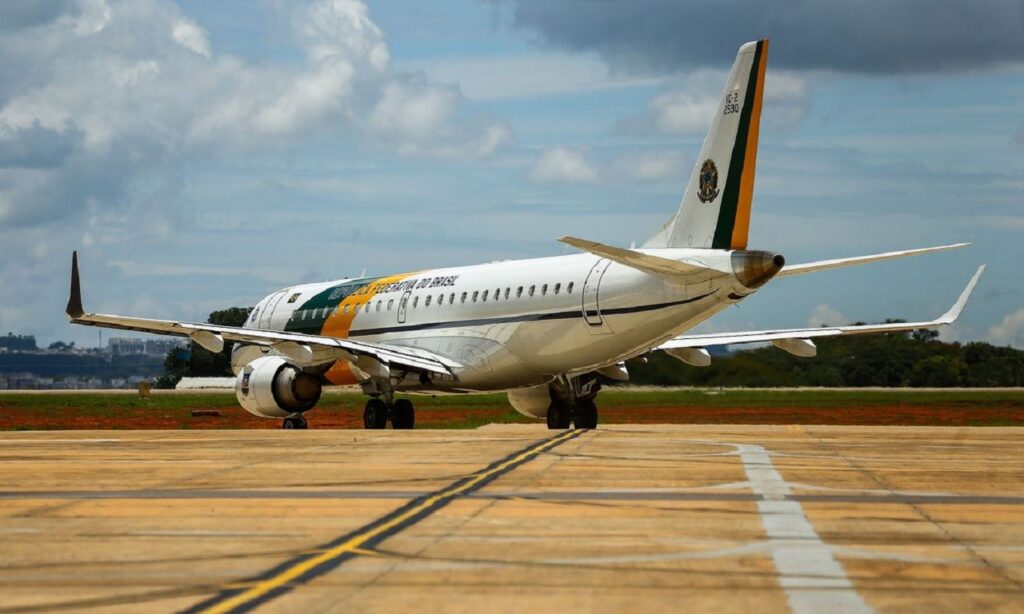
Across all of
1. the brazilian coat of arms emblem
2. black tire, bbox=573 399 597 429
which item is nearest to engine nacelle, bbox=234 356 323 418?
black tire, bbox=573 399 597 429

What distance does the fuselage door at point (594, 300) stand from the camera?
3159 centimetres

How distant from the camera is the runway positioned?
8891mm

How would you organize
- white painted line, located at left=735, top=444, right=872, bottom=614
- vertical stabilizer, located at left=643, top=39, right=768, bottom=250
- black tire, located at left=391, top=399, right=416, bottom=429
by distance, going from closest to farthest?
1. white painted line, located at left=735, top=444, right=872, bottom=614
2. vertical stabilizer, located at left=643, top=39, right=768, bottom=250
3. black tire, located at left=391, top=399, right=416, bottom=429

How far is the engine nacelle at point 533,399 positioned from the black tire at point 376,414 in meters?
3.15

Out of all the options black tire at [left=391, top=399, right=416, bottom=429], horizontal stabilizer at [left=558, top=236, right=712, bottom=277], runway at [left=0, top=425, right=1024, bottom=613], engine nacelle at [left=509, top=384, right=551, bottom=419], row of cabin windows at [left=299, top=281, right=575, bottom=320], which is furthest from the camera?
engine nacelle at [left=509, top=384, right=551, bottom=419]

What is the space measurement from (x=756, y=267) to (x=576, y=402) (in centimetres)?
847

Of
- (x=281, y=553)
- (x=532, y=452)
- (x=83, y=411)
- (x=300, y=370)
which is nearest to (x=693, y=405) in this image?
(x=83, y=411)

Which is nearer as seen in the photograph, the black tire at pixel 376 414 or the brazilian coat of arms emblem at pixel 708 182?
the brazilian coat of arms emblem at pixel 708 182

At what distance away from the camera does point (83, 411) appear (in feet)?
208

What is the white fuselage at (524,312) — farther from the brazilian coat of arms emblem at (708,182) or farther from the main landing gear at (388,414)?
the brazilian coat of arms emblem at (708,182)

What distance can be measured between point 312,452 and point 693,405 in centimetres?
4466

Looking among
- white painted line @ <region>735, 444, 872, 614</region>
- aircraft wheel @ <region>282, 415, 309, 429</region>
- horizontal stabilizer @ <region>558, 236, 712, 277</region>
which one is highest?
horizontal stabilizer @ <region>558, 236, 712, 277</region>

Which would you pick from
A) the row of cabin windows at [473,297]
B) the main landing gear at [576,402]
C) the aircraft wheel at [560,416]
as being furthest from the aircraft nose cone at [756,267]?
the aircraft wheel at [560,416]

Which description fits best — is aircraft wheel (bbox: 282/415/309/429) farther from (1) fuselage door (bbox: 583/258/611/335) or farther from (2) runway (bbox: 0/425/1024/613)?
(2) runway (bbox: 0/425/1024/613)
